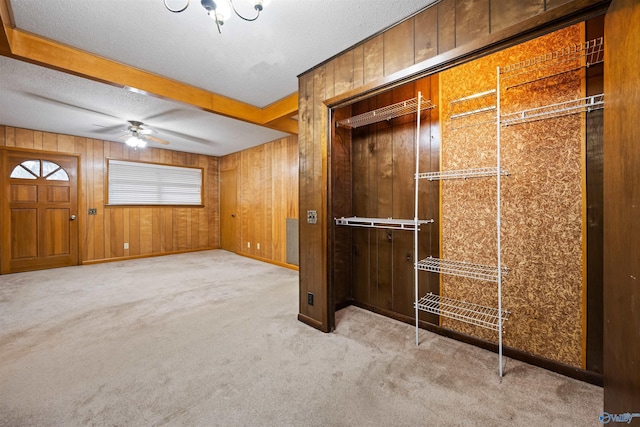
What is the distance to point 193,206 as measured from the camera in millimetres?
6676

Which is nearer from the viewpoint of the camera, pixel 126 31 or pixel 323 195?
pixel 126 31

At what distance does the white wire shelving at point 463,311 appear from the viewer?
2.01 metres

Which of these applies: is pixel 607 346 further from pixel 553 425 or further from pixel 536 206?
pixel 536 206

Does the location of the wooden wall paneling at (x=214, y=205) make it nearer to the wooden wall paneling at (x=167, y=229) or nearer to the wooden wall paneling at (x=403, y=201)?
the wooden wall paneling at (x=167, y=229)

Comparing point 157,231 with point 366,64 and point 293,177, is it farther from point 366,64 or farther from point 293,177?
point 366,64

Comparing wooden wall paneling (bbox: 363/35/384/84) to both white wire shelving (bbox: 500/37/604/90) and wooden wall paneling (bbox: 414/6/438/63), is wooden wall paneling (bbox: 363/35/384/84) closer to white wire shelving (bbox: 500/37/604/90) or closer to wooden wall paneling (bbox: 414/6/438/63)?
wooden wall paneling (bbox: 414/6/438/63)

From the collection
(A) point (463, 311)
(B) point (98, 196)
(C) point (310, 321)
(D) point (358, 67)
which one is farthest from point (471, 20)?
(B) point (98, 196)

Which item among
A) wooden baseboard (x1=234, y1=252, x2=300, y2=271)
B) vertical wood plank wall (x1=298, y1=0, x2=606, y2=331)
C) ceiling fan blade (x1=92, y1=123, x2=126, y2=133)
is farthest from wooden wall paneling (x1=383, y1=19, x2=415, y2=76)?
ceiling fan blade (x1=92, y1=123, x2=126, y2=133)

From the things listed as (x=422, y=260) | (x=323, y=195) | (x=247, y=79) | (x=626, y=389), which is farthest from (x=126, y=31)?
(x=626, y=389)

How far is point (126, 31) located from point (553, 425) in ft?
12.5

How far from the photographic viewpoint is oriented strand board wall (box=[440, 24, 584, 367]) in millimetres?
1751

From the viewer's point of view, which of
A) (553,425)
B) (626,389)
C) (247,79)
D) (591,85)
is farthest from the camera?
(247,79)

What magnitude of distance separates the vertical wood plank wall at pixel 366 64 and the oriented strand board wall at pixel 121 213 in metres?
4.91

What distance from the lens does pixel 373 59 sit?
6.84 ft
